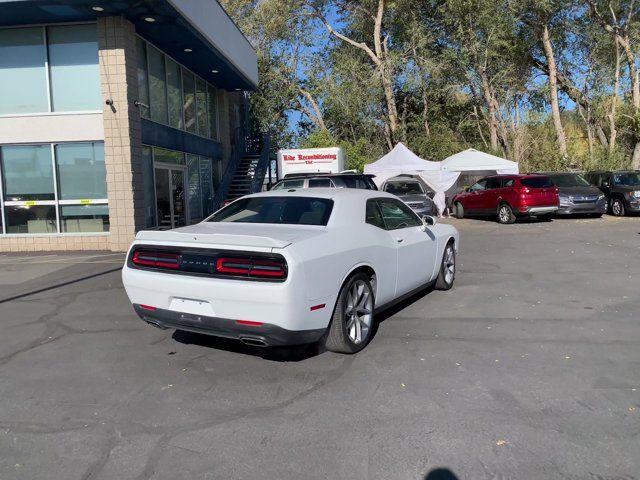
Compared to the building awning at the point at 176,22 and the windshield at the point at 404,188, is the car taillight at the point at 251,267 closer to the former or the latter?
the building awning at the point at 176,22

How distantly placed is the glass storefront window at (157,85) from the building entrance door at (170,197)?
1.53 m

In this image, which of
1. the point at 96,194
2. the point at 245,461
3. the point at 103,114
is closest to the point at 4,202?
the point at 96,194

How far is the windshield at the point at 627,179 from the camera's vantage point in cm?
1917

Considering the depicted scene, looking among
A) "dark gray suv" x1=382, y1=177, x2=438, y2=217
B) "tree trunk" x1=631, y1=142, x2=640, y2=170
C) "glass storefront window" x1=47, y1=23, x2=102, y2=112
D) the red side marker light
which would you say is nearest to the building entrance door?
"glass storefront window" x1=47, y1=23, x2=102, y2=112

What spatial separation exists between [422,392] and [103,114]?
1126 cm

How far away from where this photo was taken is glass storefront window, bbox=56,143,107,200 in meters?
13.0

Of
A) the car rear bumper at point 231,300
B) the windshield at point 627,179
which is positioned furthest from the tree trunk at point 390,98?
the car rear bumper at point 231,300

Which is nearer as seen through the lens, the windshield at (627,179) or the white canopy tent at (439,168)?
the windshield at (627,179)

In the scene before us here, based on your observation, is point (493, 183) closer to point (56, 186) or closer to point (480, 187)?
point (480, 187)

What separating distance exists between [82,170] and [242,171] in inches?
402

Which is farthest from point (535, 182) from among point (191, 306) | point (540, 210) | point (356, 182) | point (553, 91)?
point (553, 91)

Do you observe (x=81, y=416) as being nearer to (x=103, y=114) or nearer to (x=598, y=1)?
(x=103, y=114)

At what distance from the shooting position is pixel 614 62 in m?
32.3

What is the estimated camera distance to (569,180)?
19422 mm
